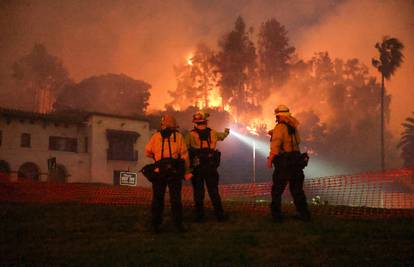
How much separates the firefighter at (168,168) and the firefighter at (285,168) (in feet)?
5.34

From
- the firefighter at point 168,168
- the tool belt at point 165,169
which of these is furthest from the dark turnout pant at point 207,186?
the tool belt at point 165,169

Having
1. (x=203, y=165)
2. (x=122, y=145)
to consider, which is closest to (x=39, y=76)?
(x=122, y=145)

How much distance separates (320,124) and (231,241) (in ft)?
235

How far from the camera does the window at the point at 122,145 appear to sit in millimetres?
45844

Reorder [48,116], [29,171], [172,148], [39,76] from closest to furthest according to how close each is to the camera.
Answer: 1. [172,148]
2. [29,171]
3. [48,116]
4. [39,76]

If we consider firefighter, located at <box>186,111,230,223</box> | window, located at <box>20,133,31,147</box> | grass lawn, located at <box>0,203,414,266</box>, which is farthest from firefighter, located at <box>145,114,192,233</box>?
window, located at <box>20,133,31,147</box>

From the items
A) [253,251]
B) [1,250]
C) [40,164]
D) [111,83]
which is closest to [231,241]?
[253,251]

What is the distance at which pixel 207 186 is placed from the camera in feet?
27.9

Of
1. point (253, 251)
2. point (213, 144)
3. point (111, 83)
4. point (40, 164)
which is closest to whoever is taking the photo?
point (253, 251)

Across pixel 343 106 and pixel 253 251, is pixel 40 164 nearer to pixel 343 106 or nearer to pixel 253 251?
pixel 253 251

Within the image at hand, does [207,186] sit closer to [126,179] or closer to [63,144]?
[126,179]

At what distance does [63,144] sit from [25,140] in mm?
3642

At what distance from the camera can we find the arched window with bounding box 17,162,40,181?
1660 inches

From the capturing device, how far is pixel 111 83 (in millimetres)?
71438
